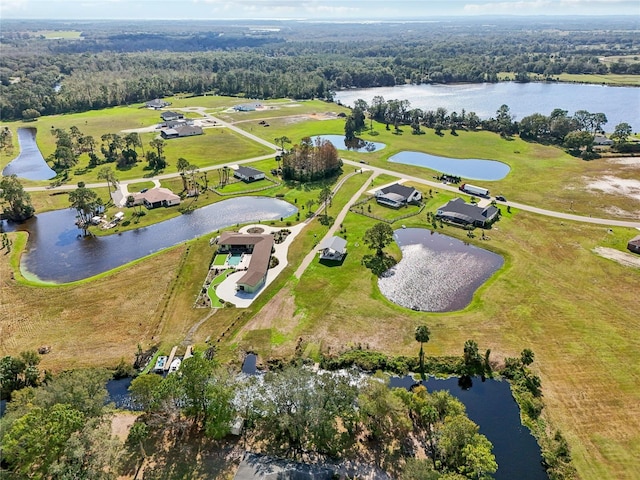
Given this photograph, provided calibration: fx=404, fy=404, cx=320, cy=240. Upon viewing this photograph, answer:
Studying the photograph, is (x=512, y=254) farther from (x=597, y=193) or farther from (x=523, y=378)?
(x=597, y=193)

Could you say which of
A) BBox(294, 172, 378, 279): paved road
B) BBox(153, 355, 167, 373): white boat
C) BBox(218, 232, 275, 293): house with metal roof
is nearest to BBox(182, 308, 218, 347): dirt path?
BBox(153, 355, 167, 373): white boat

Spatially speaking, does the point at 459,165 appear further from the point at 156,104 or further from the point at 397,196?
the point at 156,104

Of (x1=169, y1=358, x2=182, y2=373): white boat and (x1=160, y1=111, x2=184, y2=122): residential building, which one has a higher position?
(x1=160, y1=111, x2=184, y2=122): residential building

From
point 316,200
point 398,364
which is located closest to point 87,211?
point 316,200

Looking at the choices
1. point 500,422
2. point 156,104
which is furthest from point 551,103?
point 500,422

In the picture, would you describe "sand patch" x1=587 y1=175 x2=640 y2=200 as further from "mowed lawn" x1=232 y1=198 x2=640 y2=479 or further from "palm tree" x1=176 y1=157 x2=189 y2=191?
"palm tree" x1=176 y1=157 x2=189 y2=191

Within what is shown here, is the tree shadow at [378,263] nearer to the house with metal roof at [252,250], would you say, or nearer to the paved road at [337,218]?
the paved road at [337,218]

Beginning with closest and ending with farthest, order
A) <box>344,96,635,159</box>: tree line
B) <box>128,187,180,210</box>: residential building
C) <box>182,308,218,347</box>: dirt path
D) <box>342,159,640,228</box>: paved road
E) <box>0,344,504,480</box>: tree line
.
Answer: <box>0,344,504,480</box>: tree line
<box>182,308,218,347</box>: dirt path
<box>342,159,640,228</box>: paved road
<box>128,187,180,210</box>: residential building
<box>344,96,635,159</box>: tree line
